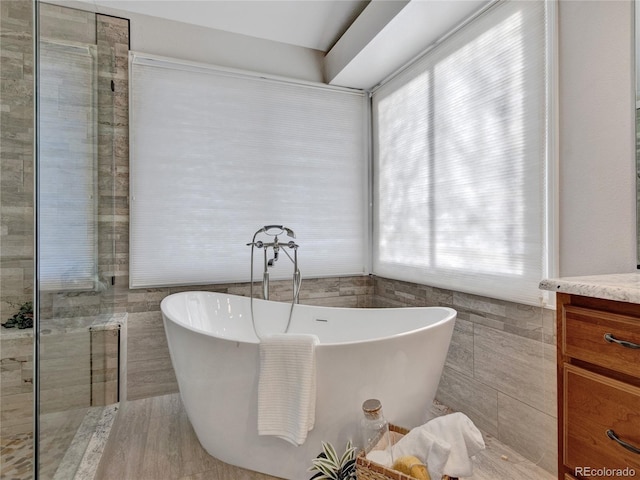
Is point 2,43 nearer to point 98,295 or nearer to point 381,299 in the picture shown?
point 98,295

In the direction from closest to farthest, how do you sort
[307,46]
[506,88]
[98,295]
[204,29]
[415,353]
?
[415,353]
[506,88]
[98,295]
[204,29]
[307,46]

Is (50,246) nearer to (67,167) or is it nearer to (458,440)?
(67,167)

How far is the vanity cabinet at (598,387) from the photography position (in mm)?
886

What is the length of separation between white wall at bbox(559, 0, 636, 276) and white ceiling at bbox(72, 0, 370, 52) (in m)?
1.44

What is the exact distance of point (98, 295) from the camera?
2131 mm

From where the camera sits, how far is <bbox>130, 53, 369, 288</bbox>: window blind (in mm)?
2469

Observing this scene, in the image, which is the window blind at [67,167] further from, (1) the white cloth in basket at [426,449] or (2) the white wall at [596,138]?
(2) the white wall at [596,138]

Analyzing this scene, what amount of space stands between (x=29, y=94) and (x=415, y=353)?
5.96 ft

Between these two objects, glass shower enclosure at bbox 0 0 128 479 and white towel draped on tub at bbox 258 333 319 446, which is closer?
glass shower enclosure at bbox 0 0 128 479

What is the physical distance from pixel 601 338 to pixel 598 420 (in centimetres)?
22

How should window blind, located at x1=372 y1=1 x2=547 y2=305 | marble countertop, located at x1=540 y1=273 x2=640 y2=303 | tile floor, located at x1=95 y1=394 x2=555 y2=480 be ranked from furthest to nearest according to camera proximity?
window blind, located at x1=372 y1=1 x2=547 y2=305
tile floor, located at x1=95 y1=394 x2=555 y2=480
marble countertop, located at x1=540 y1=273 x2=640 y2=303

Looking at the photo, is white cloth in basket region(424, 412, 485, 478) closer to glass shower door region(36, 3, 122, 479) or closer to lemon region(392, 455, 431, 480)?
lemon region(392, 455, 431, 480)

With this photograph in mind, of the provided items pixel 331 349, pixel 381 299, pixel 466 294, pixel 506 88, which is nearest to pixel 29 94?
pixel 331 349

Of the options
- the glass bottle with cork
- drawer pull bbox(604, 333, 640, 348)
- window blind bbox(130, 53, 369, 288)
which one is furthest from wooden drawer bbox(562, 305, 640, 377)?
window blind bbox(130, 53, 369, 288)
